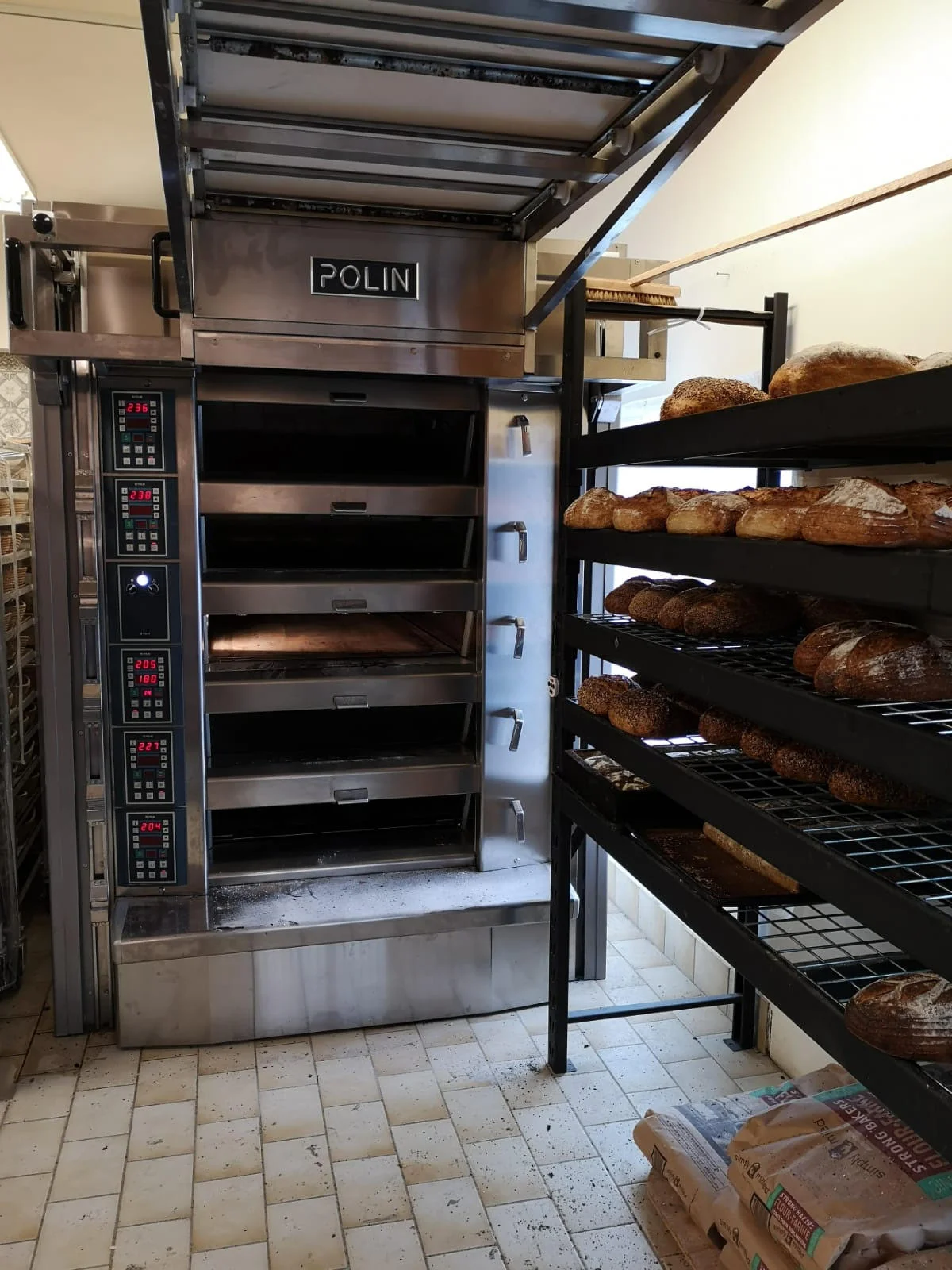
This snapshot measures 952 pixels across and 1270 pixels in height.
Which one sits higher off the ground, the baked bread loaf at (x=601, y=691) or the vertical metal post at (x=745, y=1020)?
the baked bread loaf at (x=601, y=691)

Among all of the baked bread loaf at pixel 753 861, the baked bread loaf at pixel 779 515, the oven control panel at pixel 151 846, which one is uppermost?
the baked bread loaf at pixel 779 515

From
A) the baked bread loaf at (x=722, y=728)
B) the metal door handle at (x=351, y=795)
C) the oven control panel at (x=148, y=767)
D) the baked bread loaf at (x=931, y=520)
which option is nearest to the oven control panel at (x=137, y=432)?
the oven control panel at (x=148, y=767)

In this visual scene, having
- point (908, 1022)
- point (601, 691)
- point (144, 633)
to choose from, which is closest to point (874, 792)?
point (908, 1022)

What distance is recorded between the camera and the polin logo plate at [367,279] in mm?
2543

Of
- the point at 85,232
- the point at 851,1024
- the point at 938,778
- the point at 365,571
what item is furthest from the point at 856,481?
the point at 85,232

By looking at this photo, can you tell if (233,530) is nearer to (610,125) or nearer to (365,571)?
(365,571)

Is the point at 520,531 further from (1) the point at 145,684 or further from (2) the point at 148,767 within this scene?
(2) the point at 148,767

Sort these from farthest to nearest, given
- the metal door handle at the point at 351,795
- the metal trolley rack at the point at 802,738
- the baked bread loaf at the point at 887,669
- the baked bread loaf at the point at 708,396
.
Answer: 1. the metal door handle at the point at 351,795
2. the baked bread loaf at the point at 708,396
3. the baked bread loaf at the point at 887,669
4. the metal trolley rack at the point at 802,738

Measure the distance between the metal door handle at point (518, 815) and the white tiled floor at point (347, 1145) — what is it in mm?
522

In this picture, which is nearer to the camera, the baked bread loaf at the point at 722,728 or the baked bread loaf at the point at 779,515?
the baked bread loaf at the point at 779,515

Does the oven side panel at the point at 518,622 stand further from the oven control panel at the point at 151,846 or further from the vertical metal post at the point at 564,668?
the oven control panel at the point at 151,846

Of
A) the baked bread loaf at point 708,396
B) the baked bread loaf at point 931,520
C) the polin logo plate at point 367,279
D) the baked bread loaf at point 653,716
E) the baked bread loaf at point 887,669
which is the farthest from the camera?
the polin logo plate at point 367,279

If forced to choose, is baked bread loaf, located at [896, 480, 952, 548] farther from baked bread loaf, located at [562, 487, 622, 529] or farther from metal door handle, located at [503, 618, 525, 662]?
metal door handle, located at [503, 618, 525, 662]

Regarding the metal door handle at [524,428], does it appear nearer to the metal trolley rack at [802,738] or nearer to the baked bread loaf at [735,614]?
the metal trolley rack at [802,738]
